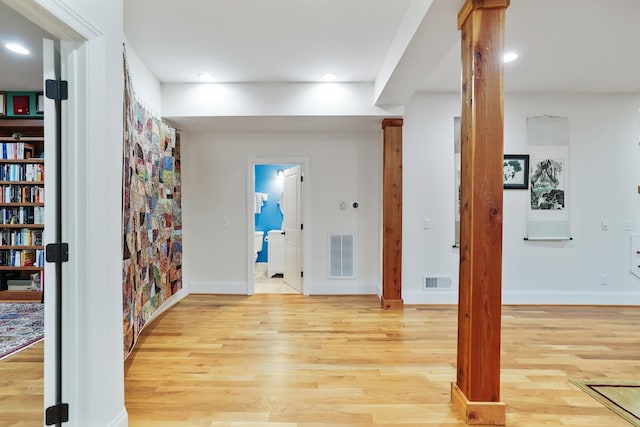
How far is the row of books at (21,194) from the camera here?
4.19 m

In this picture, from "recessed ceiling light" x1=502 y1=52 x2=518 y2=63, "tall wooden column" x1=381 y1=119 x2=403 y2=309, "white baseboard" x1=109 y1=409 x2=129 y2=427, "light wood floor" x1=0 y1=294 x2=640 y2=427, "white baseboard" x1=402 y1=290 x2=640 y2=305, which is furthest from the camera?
"white baseboard" x1=402 y1=290 x2=640 y2=305

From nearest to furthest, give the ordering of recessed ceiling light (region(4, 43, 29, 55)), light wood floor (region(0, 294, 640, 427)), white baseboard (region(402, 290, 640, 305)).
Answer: light wood floor (region(0, 294, 640, 427))
recessed ceiling light (region(4, 43, 29, 55))
white baseboard (region(402, 290, 640, 305))

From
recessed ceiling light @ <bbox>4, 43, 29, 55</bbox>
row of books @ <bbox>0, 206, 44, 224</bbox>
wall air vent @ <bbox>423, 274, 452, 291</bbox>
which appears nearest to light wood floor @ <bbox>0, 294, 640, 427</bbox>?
wall air vent @ <bbox>423, 274, 452, 291</bbox>

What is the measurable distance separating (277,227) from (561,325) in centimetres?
535

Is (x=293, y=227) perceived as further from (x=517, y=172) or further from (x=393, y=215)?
(x=517, y=172)

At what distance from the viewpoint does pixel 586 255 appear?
4.13 m

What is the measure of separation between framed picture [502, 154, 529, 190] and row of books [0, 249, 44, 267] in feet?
20.2

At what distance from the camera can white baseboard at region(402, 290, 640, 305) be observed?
412 centimetres

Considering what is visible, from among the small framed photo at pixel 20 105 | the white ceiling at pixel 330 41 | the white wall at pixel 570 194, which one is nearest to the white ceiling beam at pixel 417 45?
the white ceiling at pixel 330 41

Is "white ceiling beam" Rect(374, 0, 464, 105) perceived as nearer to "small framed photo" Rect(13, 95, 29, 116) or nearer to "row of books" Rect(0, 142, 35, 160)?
"small framed photo" Rect(13, 95, 29, 116)

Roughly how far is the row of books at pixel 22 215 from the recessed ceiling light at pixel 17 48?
205cm

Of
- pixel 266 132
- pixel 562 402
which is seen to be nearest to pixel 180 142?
pixel 266 132

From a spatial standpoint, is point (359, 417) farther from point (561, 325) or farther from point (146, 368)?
point (561, 325)

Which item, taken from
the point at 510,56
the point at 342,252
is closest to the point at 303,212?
the point at 342,252
